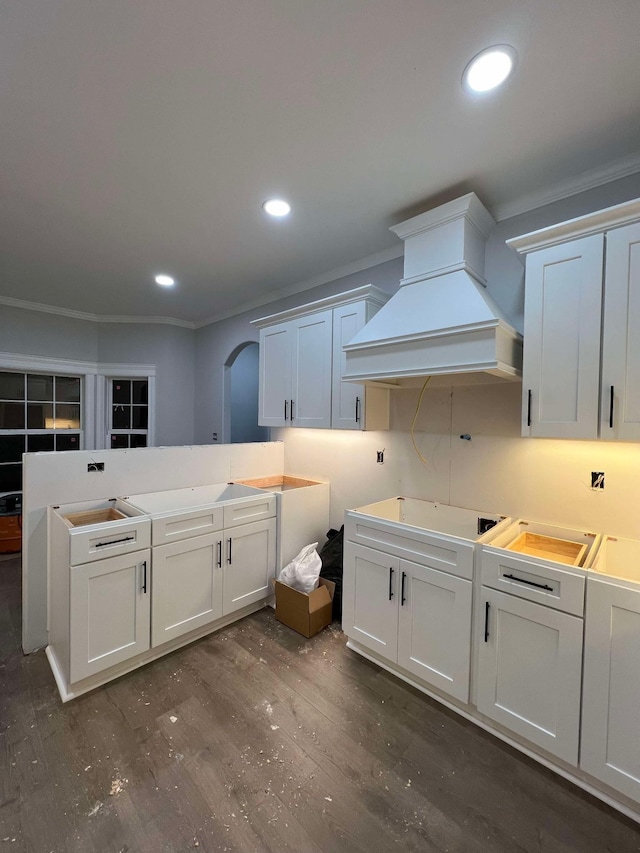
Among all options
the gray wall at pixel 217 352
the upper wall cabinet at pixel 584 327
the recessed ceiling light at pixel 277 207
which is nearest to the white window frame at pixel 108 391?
the gray wall at pixel 217 352

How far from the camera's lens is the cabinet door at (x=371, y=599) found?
210 cm

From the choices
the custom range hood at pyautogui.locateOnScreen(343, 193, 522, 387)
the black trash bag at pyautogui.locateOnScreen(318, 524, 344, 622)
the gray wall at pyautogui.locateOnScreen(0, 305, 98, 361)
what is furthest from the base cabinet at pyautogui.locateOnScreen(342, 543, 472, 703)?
the gray wall at pyautogui.locateOnScreen(0, 305, 98, 361)

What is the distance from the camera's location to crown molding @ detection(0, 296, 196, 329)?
13.0ft

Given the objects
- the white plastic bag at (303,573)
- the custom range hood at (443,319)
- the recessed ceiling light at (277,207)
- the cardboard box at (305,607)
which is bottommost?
the cardboard box at (305,607)

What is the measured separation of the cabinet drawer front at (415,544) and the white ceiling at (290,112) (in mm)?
1914

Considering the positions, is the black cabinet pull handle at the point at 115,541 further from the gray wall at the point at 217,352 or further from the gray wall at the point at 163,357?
the gray wall at the point at 163,357

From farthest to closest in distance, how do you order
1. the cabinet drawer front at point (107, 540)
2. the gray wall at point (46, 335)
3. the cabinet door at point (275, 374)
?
the gray wall at point (46, 335) → the cabinet door at point (275, 374) → the cabinet drawer front at point (107, 540)

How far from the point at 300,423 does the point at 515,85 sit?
7.39 feet

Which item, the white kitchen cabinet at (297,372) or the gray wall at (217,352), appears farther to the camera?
the gray wall at (217,352)

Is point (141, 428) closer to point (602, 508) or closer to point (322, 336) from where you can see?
point (322, 336)

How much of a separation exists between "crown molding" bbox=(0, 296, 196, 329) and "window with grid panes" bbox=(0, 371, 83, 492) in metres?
0.74

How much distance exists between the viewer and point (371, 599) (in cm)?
221

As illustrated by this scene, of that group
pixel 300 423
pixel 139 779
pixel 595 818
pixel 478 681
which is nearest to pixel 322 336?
pixel 300 423

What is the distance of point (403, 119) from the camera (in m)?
1.56
